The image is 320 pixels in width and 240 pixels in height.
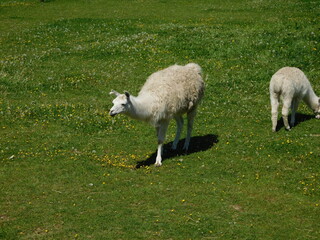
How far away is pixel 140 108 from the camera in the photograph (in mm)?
13180

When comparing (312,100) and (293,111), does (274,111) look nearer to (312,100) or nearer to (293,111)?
(293,111)

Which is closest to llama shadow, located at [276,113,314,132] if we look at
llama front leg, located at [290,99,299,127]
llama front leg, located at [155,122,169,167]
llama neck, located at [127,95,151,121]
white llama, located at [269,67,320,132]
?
llama front leg, located at [290,99,299,127]

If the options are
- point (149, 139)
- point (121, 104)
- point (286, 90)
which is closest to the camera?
point (121, 104)

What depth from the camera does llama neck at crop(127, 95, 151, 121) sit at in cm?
1300

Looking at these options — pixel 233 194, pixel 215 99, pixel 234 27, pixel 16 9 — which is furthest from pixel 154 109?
pixel 16 9

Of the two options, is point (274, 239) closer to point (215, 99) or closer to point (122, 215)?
point (122, 215)

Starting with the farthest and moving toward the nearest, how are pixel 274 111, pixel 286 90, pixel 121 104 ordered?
pixel 274 111, pixel 286 90, pixel 121 104

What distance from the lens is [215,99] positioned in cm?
1945

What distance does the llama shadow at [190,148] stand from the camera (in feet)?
46.6

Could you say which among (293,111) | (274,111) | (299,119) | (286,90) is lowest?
(299,119)

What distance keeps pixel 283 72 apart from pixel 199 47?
8.95 metres

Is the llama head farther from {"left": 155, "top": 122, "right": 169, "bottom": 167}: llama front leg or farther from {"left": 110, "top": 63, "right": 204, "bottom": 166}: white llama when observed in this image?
{"left": 155, "top": 122, "right": 169, "bottom": 167}: llama front leg

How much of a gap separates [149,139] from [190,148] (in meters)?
1.54

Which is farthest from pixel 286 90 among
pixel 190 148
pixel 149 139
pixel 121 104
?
pixel 121 104
